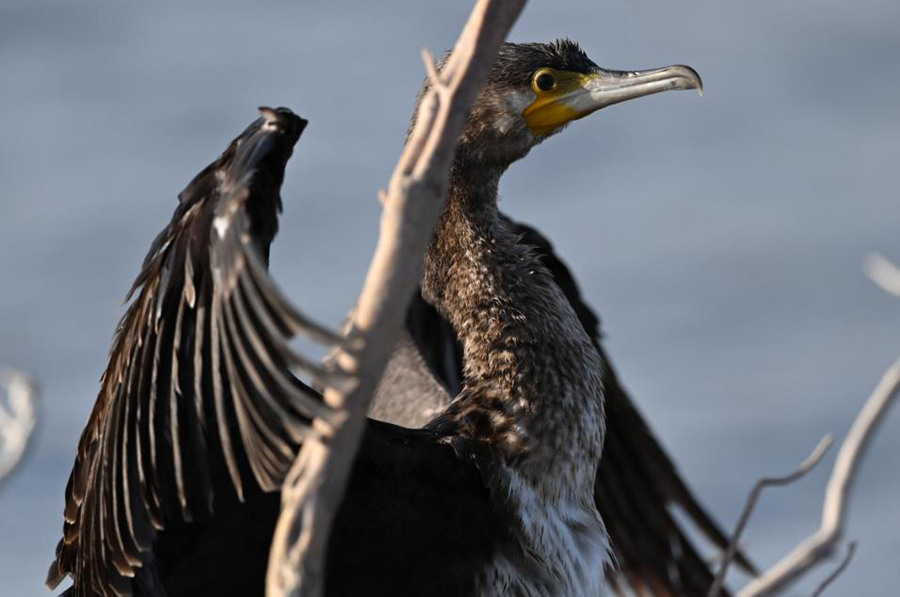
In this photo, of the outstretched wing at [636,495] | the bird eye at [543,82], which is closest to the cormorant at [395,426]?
the bird eye at [543,82]

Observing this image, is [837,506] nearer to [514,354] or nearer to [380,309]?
[380,309]

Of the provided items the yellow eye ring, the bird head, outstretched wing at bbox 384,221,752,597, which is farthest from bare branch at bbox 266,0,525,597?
outstretched wing at bbox 384,221,752,597

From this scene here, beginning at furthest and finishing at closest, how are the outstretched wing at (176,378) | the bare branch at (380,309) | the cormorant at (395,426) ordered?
the cormorant at (395,426) → the outstretched wing at (176,378) → the bare branch at (380,309)

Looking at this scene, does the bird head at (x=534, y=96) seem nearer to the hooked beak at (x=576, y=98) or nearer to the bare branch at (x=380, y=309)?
the hooked beak at (x=576, y=98)

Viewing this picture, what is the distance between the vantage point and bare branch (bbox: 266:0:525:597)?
2.61m

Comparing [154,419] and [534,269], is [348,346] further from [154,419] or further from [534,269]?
[534,269]

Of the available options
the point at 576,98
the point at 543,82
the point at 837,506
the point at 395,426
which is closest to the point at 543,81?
the point at 543,82

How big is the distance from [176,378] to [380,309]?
66.8 inches

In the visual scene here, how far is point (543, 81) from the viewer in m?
5.80

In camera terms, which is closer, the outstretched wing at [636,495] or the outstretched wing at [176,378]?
the outstretched wing at [176,378]

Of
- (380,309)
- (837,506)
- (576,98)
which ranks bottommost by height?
(837,506)

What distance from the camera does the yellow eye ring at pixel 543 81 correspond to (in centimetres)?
580

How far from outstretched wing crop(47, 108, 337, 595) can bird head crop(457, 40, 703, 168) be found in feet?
4.45

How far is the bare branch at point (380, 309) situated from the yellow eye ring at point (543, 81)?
9.76ft
